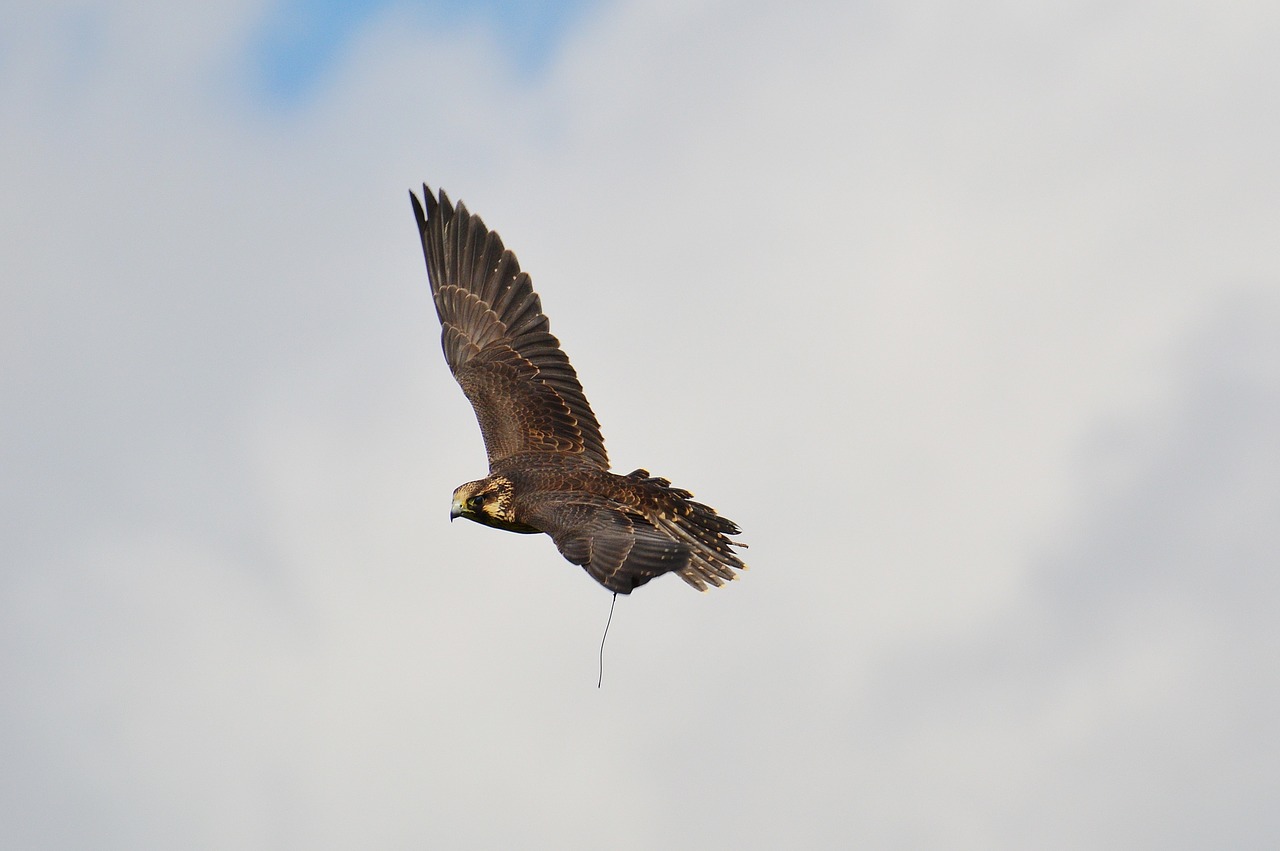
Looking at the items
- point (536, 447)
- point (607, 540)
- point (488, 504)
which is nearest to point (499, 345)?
point (536, 447)

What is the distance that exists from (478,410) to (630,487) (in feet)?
10.8

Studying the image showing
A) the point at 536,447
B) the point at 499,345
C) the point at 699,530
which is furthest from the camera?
the point at 499,345

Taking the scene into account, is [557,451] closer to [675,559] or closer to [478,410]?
[478,410]

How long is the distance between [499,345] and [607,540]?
253 inches

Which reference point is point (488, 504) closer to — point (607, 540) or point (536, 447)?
point (536, 447)

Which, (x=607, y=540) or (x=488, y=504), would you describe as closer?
(x=607, y=540)

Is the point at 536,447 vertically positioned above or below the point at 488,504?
above

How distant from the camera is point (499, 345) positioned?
23.6 metres

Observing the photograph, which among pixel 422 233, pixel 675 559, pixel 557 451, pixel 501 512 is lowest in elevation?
pixel 675 559

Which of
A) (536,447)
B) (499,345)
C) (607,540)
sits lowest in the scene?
(607,540)

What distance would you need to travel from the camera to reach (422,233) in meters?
24.9

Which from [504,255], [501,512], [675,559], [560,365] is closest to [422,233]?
[504,255]

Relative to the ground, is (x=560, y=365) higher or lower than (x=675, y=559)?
higher

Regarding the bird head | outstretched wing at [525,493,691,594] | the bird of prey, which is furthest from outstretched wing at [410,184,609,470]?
outstretched wing at [525,493,691,594]
